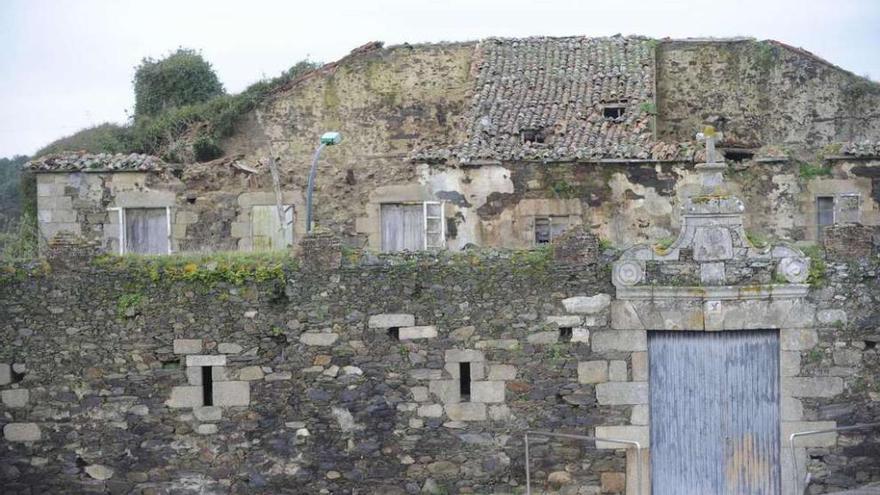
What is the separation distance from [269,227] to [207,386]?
30.2 feet

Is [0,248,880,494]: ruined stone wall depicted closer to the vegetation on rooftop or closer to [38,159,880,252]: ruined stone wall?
the vegetation on rooftop

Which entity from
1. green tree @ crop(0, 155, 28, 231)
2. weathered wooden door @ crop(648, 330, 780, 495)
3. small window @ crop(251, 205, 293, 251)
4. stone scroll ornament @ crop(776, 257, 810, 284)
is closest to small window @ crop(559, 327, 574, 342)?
weathered wooden door @ crop(648, 330, 780, 495)

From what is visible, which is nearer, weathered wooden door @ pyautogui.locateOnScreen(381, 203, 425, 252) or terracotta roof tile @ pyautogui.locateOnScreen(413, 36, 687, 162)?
terracotta roof tile @ pyautogui.locateOnScreen(413, 36, 687, 162)

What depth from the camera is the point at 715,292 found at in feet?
60.5

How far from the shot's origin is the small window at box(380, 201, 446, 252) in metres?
27.0

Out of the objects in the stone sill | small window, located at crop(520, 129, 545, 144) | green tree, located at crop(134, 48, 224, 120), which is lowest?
the stone sill

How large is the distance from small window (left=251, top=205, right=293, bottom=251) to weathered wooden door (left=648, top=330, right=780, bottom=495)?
35.6 feet

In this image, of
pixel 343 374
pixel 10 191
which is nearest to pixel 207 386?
pixel 343 374

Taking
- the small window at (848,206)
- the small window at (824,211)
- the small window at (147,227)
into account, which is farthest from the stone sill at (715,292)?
the small window at (147,227)

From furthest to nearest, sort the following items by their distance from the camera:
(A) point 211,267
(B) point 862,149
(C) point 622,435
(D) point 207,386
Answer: (B) point 862,149 → (D) point 207,386 → (A) point 211,267 → (C) point 622,435

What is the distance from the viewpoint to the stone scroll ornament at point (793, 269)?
1838 centimetres

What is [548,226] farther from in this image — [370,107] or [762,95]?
[762,95]

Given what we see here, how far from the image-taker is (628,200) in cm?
2647

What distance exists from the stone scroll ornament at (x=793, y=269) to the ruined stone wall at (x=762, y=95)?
11727 millimetres
